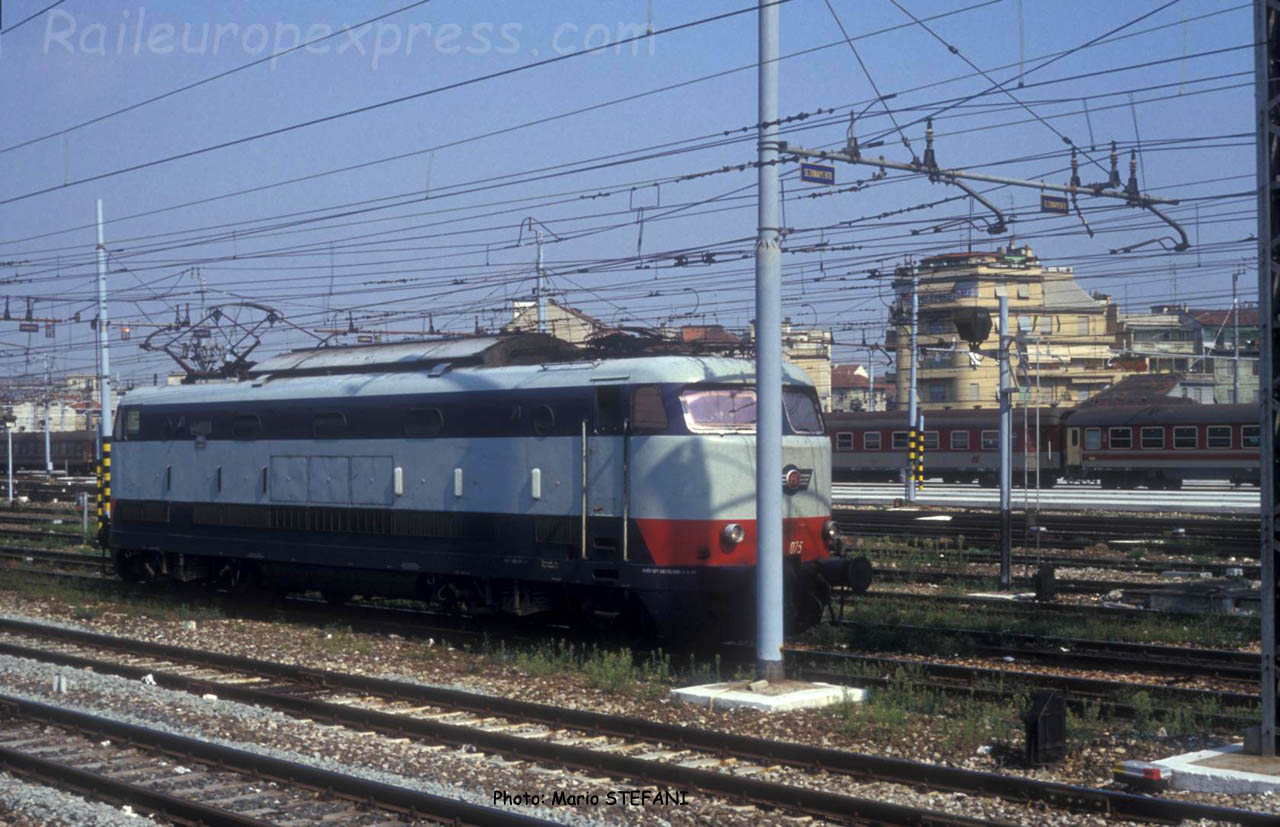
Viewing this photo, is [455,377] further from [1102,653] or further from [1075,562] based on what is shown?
[1075,562]

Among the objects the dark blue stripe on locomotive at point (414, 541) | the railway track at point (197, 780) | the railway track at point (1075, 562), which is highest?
the dark blue stripe on locomotive at point (414, 541)

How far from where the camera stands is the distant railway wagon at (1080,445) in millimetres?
46688

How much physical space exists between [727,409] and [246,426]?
8101 mm

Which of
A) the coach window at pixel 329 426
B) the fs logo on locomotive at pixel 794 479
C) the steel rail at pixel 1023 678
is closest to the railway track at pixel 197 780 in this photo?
the steel rail at pixel 1023 678

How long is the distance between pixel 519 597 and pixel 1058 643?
6.48 meters

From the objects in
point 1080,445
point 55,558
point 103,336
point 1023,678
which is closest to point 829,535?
point 1023,678

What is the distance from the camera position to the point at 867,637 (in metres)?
15.9

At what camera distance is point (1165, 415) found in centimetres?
4797

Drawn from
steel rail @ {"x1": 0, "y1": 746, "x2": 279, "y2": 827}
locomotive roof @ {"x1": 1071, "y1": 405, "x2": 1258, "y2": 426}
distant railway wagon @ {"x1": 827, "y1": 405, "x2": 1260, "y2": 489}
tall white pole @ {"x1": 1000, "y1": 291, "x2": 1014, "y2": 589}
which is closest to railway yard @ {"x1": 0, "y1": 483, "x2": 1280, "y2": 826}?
steel rail @ {"x1": 0, "y1": 746, "x2": 279, "y2": 827}

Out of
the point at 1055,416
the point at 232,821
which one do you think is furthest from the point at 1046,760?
the point at 1055,416

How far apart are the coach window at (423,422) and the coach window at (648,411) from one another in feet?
10.2

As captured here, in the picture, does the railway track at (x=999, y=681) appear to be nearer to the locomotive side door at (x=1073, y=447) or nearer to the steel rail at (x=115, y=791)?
the steel rail at (x=115, y=791)

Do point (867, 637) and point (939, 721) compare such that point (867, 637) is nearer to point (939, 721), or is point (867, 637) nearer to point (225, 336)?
point (939, 721)

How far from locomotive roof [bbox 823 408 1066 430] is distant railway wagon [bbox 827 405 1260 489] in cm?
4
